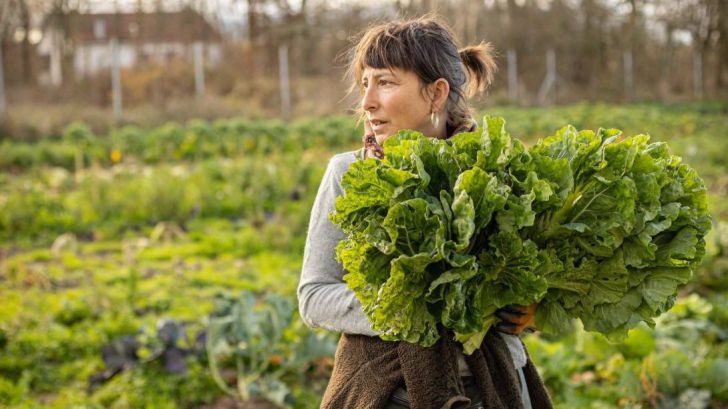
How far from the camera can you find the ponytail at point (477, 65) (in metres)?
2.35

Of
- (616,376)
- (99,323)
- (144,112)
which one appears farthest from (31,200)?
(144,112)

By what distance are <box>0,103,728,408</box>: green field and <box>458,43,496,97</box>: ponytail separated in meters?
2.20

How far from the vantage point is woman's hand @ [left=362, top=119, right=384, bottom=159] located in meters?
2.11

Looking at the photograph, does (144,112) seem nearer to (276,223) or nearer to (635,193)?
(276,223)


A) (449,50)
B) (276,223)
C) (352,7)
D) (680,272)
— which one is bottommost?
(276,223)

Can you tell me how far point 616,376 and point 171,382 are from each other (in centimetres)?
252

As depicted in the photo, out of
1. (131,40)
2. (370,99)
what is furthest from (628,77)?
(370,99)

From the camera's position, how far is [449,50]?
7.22ft

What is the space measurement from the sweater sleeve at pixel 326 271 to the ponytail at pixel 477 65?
46 centimetres

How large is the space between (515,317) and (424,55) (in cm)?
72

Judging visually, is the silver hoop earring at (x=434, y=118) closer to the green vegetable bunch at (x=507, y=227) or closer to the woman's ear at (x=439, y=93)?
the woman's ear at (x=439, y=93)

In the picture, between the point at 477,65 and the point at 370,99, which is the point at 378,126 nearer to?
the point at 370,99

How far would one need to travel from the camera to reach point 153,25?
26.1m

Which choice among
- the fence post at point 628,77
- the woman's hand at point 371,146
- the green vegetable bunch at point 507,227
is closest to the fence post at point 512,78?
the fence post at point 628,77
